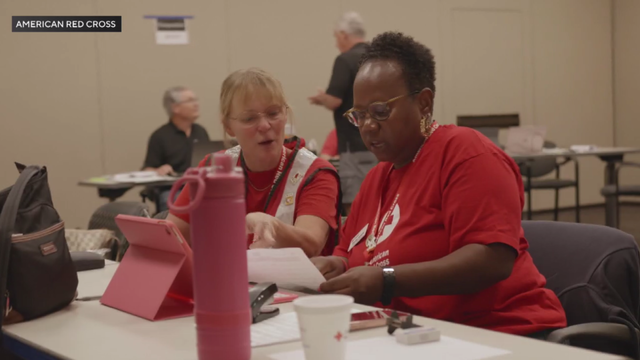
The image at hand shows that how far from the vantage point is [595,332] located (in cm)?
155

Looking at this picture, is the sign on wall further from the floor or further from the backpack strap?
the backpack strap

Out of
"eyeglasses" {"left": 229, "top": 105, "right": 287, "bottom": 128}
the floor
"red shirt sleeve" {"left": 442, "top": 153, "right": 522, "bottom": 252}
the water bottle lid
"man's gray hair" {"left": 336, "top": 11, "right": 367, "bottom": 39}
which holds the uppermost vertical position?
"man's gray hair" {"left": 336, "top": 11, "right": 367, "bottom": 39}

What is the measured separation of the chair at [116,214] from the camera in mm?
2832

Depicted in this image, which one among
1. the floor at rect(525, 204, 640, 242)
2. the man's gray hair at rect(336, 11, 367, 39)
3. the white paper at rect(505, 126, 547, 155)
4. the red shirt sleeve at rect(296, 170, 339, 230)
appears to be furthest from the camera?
the floor at rect(525, 204, 640, 242)

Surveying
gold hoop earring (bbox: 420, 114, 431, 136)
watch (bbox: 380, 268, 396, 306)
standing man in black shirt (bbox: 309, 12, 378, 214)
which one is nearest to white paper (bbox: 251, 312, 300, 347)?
watch (bbox: 380, 268, 396, 306)

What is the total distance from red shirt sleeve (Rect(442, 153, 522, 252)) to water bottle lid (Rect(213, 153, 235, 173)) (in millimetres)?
714

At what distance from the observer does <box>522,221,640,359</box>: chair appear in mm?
1581

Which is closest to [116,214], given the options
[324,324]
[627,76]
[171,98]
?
[324,324]

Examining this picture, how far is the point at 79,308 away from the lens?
5.59 feet

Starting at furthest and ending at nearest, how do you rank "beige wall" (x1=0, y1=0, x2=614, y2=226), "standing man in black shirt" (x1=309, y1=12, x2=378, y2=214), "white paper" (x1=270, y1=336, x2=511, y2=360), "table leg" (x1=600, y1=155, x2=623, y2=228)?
"beige wall" (x1=0, y1=0, x2=614, y2=226), "table leg" (x1=600, y1=155, x2=623, y2=228), "standing man in black shirt" (x1=309, y1=12, x2=378, y2=214), "white paper" (x1=270, y1=336, x2=511, y2=360)

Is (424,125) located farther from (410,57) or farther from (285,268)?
(285,268)

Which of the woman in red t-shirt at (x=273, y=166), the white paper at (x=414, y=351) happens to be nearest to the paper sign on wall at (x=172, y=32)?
the woman in red t-shirt at (x=273, y=166)

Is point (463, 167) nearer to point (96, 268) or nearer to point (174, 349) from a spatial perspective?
point (174, 349)

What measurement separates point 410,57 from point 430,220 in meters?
0.42
